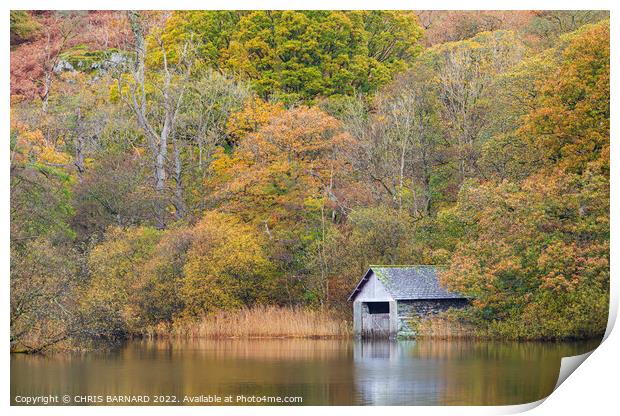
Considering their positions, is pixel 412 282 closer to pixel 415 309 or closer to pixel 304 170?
pixel 415 309

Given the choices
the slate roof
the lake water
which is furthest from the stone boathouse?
the lake water

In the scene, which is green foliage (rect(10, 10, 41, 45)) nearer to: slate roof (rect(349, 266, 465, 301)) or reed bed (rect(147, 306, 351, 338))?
reed bed (rect(147, 306, 351, 338))

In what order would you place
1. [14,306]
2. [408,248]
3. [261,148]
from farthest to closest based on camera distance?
[261,148] → [408,248] → [14,306]

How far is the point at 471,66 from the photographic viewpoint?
32.4 metres

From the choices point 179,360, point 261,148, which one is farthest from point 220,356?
point 261,148

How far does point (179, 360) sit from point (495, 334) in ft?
23.2

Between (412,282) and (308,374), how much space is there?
323 inches

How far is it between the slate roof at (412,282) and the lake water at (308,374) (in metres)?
2.22

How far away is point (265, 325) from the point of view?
2789 centimetres

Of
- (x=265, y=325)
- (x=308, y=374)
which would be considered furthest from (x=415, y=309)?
(x=308, y=374)

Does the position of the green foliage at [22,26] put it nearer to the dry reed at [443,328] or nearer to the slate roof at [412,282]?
the slate roof at [412,282]

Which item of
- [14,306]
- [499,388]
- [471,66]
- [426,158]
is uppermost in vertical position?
[471,66]

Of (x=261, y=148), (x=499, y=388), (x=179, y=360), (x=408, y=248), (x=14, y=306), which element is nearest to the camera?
(x=499, y=388)

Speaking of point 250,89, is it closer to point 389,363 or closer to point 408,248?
point 408,248
